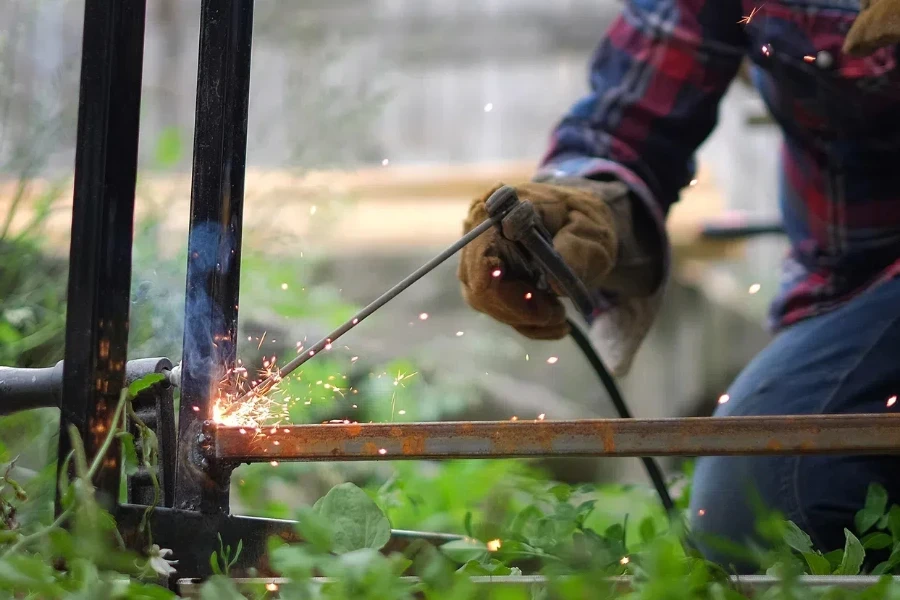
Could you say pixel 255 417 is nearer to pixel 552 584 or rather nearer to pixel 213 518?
pixel 213 518

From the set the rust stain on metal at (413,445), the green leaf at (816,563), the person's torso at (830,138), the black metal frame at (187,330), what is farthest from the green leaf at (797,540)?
the person's torso at (830,138)

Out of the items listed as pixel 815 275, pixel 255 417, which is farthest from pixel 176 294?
pixel 815 275

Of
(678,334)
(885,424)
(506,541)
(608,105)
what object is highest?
(608,105)

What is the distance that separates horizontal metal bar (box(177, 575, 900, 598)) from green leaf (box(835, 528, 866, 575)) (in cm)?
8

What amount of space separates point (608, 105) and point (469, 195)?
9.11 feet

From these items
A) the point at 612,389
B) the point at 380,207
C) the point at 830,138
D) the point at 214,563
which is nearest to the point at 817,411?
the point at 612,389

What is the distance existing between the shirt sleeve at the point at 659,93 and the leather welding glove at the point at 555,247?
235 millimetres

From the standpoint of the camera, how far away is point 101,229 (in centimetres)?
88

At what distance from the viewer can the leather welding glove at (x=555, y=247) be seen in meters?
1.28

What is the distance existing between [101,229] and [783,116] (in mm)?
1286

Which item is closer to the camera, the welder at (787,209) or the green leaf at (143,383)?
the green leaf at (143,383)

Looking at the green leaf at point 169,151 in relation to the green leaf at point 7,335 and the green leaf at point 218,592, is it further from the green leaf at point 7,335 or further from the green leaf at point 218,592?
the green leaf at point 218,592

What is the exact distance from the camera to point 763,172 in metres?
5.30

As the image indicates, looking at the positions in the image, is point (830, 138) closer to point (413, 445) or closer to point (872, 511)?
point (872, 511)
